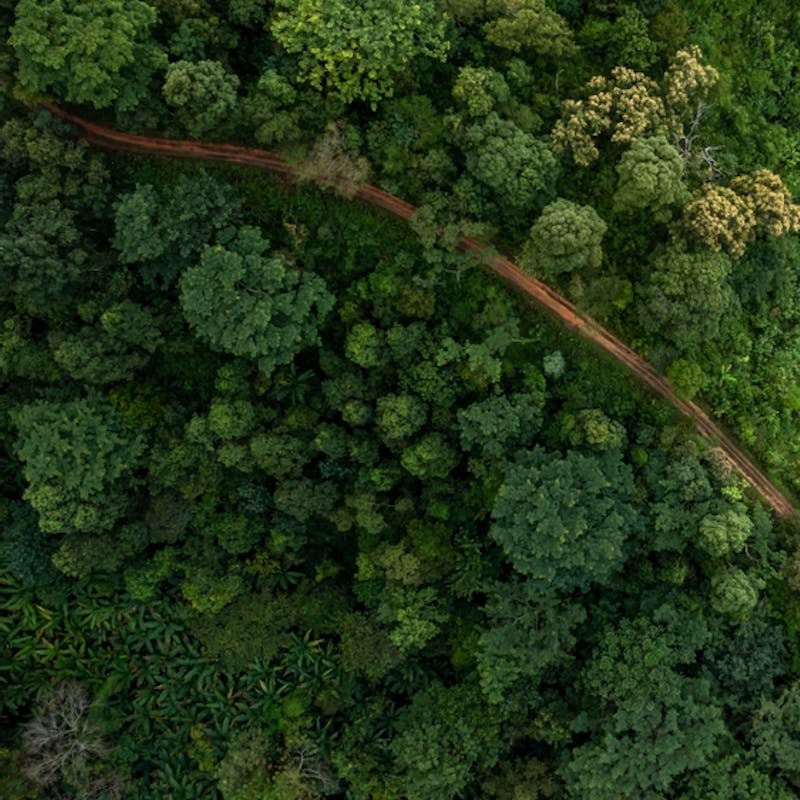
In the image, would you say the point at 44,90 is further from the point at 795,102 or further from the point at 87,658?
the point at 795,102

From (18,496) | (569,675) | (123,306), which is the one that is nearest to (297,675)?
(569,675)

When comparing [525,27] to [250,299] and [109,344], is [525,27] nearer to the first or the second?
[250,299]

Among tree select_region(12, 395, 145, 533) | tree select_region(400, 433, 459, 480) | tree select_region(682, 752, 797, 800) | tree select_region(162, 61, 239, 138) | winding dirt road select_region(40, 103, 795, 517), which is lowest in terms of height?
tree select_region(12, 395, 145, 533)

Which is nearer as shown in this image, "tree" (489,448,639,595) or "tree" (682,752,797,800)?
"tree" (682,752,797,800)

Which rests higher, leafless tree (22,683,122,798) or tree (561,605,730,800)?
tree (561,605,730,800)

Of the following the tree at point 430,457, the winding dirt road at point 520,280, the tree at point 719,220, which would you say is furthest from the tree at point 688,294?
the tree at point 430,457

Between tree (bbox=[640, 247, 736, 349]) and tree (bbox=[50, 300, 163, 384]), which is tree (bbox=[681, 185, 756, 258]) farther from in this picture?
tree (bbox=[50, 300, 163, 384])

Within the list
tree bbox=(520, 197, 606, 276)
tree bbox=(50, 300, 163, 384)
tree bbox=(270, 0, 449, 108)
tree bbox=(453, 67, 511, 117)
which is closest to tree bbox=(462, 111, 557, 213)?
tree bbox=(453, 67, 511, 117)

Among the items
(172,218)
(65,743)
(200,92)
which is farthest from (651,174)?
(65,743)
